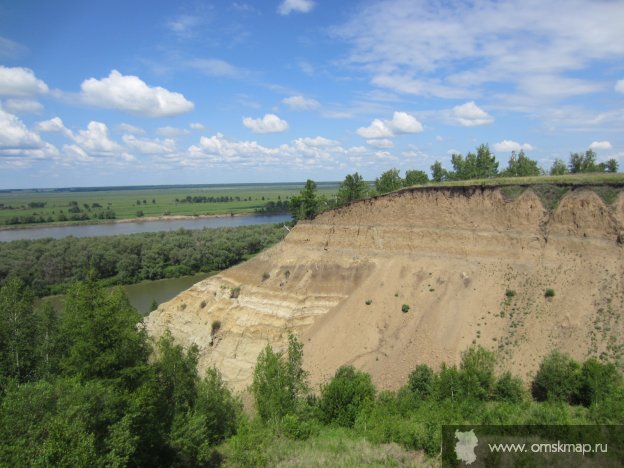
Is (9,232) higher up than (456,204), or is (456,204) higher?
(456,204)

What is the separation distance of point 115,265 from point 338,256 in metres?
51.5

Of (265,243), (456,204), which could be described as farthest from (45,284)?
(456,204)

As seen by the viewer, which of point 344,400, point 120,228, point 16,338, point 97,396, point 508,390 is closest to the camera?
point 97,396

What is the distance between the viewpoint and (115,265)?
75.8 m

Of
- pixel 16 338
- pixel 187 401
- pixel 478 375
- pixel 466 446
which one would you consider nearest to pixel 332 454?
pixel 466 446

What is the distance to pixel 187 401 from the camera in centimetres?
2261

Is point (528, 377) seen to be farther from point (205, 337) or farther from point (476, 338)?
point (205, 337)

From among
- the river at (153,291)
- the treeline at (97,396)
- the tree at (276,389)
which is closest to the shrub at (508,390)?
the tree at (276,389)

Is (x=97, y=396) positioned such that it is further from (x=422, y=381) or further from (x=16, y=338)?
(x=422, y=381)

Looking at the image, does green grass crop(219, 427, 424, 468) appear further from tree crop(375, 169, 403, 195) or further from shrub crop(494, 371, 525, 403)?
tree crop(375, 169, 403, 195)

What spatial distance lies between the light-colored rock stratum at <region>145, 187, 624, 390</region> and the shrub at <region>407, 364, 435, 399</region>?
7.43ft

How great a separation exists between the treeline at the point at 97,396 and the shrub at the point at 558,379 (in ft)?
61.5

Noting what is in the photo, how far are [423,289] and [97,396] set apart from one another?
26.8m

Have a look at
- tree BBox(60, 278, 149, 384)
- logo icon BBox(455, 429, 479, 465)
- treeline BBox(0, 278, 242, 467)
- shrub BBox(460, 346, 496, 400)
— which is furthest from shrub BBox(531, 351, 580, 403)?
tree BBox(60, 278, 149, 384)
